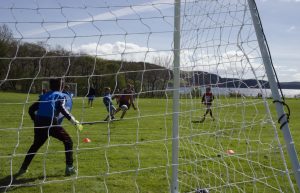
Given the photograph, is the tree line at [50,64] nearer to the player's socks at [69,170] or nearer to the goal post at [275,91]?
the goal post at [275,91]

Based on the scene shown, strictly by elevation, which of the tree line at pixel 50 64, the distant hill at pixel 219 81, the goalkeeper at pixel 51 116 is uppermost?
the tree line at pixel 50 64

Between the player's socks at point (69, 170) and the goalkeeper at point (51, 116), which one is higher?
the goalkeeper at point (51, 116)

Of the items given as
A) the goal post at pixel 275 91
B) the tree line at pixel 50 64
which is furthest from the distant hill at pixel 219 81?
the goal post at pixel 275 91

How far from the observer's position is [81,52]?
4422 mm

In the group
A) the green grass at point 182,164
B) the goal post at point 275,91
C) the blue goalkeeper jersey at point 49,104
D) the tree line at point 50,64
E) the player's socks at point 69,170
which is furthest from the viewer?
the player's socks at point 69,170

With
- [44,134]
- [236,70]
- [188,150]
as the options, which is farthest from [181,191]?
[44,134]

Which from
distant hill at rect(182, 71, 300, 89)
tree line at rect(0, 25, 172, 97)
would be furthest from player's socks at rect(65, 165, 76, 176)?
distant hill at rect(182, 71, 300, 89)

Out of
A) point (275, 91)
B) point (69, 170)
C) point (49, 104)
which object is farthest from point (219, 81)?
point (69, 170)

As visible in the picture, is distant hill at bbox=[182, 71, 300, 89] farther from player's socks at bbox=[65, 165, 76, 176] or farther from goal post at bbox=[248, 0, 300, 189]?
player's socks at bbox=[65, 165, 76, 176]

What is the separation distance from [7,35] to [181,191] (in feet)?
9.44

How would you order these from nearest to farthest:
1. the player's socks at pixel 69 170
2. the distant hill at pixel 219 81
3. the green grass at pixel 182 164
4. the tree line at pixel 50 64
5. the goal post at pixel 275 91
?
the goal post at pixel 275 91 < the tree line at pixel 50 64 < the distant hill at pixel 219 81 < the green grass at pixel 182 164 < the player's socks at pixel 69 170

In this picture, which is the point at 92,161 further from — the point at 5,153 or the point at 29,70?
the point at 29,70

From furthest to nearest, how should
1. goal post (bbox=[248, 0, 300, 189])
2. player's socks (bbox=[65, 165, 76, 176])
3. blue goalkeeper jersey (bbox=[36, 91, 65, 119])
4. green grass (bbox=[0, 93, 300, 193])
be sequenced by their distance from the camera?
player's socks (bbox=[65, 165, 76, 176]) → blue goalkeeper jersey (bbox=[36, 91, 65, 119]) → green grass (bbox=[0, 93, 300, 193]) → goal post (bbox=[248, 0, 300, 189])

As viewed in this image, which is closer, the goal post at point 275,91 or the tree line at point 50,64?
the goal post at point 275,91
